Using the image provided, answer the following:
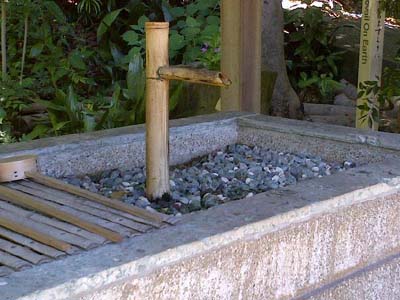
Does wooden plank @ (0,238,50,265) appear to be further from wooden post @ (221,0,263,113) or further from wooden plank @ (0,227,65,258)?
wooden post @ (221,0,263,113)

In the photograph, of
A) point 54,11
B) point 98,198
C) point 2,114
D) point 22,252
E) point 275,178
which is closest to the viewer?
point 22,252

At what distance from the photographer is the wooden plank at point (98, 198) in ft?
5.30

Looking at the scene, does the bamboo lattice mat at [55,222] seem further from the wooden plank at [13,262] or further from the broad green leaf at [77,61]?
the broad green leaf at [77,61]

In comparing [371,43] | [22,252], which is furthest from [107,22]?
[22,252]

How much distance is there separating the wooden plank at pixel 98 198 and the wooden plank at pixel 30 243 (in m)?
0.25

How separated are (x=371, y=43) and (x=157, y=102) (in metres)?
1.86

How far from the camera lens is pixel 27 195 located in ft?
6.02

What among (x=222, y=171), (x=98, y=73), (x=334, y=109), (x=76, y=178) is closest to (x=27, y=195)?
(x=76, y=178)

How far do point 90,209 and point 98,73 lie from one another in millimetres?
4308

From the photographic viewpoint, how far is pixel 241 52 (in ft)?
10.0

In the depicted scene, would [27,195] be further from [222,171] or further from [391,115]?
[391,115]

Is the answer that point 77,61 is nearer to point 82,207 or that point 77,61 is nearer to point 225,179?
point 225,179

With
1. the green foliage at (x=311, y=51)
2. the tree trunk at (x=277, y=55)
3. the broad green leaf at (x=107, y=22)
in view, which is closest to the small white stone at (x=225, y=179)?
the tree trunk at (x=277, y=55)

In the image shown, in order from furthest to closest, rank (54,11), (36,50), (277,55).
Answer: (54,11), (36,50), (277,55)
